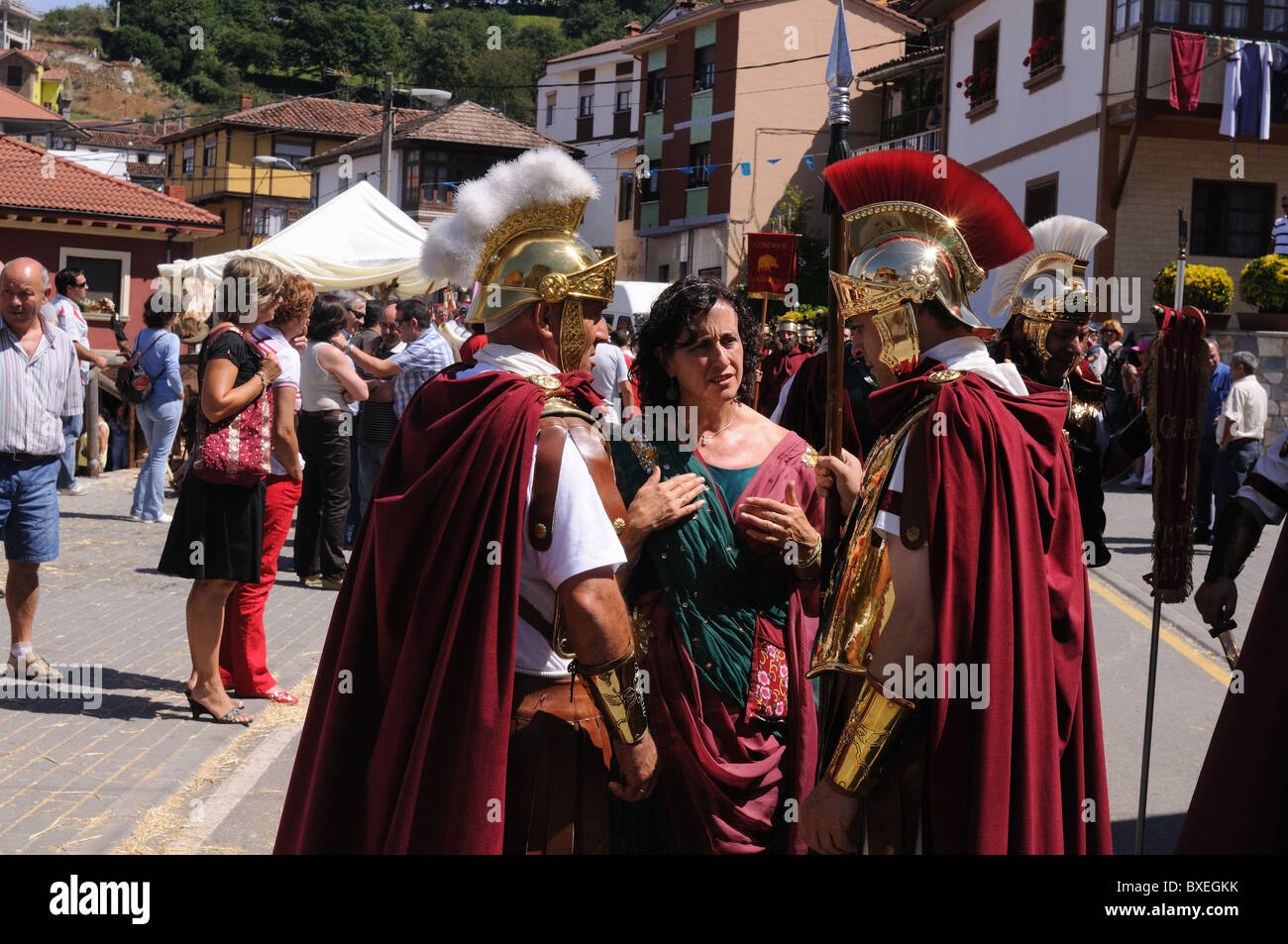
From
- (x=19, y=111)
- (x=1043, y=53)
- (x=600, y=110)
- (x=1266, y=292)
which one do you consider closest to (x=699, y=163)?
(x=600, y=110)

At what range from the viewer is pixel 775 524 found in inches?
140

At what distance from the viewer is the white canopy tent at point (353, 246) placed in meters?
15.6

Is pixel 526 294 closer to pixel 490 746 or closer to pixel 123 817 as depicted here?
pixel 490 746

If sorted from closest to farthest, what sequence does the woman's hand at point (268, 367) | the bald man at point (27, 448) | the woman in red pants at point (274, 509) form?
the woman's hand at point (268, 367) < the bald man at point (27, 448) < the woman in red pants at point (274, 509)

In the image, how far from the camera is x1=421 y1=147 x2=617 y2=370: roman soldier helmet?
308cm

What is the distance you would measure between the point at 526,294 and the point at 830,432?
51.1 inches

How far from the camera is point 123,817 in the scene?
17.0ft

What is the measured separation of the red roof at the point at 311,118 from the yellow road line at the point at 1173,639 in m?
66.2

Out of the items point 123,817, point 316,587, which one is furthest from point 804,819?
point 316,587

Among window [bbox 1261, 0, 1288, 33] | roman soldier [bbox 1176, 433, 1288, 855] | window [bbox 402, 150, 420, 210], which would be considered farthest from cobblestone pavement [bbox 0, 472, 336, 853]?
window [bbox 402, 150, 420, 210]

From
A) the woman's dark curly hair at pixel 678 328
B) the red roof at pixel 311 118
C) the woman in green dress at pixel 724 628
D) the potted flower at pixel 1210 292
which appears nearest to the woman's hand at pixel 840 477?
the woman in green dress at pixel 724 628

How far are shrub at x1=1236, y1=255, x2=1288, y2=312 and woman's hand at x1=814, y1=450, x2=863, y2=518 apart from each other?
1778 centimetres

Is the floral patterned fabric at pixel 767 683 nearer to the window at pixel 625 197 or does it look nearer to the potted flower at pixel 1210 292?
the potted flower at pixel 1210 292

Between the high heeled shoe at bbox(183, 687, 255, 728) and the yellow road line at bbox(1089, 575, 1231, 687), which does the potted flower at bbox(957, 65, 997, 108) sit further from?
the high heeled shoe at bbox(183, 687, 255, 728)
